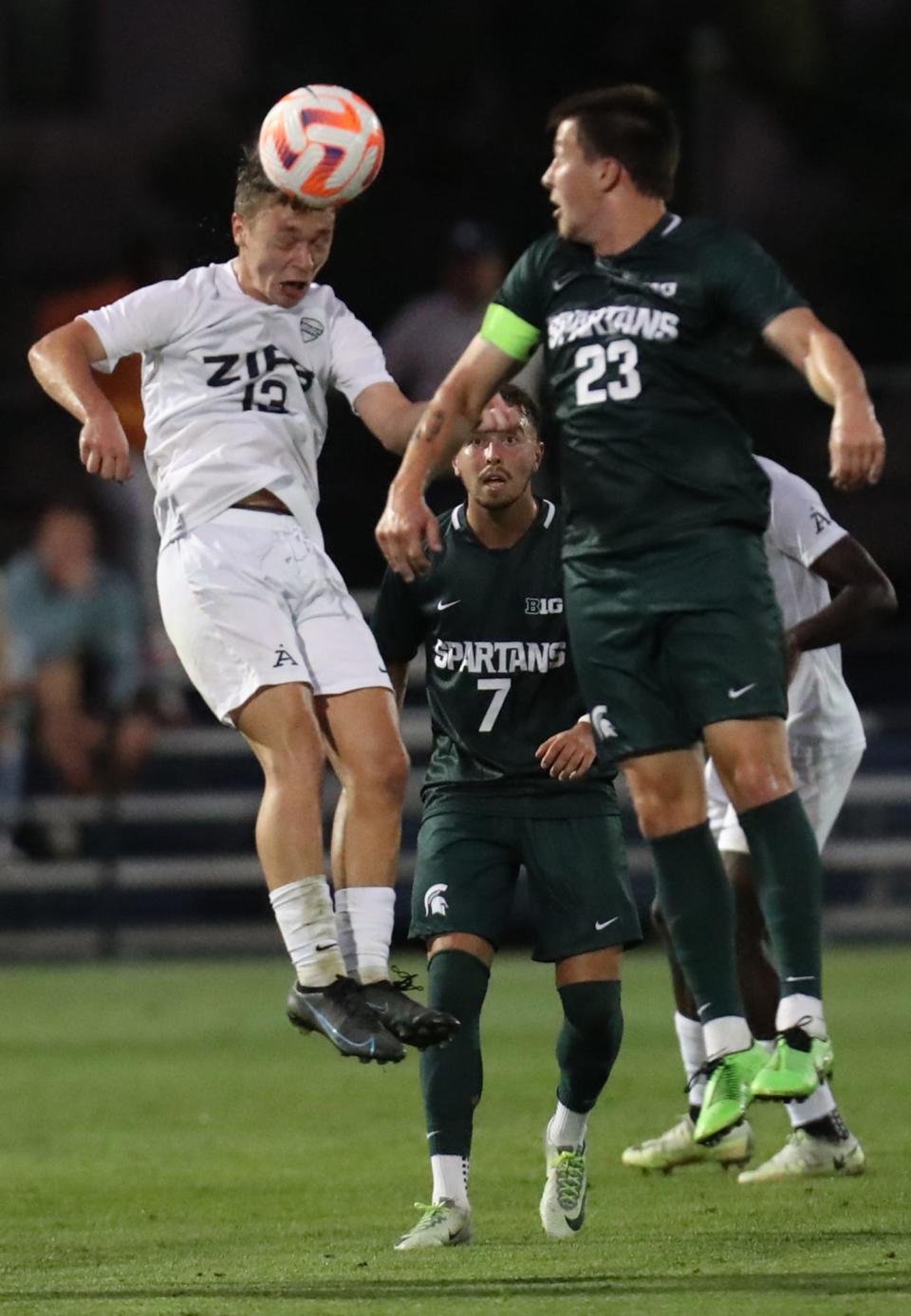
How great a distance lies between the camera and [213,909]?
56.5ft

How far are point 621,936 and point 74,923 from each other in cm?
976

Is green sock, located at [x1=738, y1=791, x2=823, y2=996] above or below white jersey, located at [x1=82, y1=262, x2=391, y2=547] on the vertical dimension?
below

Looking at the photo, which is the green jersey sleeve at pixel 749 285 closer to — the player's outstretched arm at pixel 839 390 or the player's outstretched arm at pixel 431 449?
the player's outstretched arm at pixel 839 390

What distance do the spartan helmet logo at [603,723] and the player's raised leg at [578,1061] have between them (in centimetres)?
85

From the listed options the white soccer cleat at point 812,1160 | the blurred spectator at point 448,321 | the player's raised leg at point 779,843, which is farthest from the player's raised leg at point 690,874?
the blurred spectator at point 448,321

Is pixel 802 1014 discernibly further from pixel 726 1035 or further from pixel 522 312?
pixel 522 312

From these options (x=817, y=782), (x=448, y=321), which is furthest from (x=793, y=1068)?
(x=448, y=321)

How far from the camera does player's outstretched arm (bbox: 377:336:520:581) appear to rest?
275 inches

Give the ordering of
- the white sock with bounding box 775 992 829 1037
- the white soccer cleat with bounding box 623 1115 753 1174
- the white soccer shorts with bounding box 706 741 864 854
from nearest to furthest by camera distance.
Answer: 1. the white sock with bounding box 775 992 829 1037
2. the white soccer cleat with bounding box 623 1115 753 1174
3. the white soccer shorts with bounding box 706 741 864 854

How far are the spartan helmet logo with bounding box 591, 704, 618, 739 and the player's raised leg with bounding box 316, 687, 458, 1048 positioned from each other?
0.65m

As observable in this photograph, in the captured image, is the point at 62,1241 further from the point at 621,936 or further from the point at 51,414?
the point at 51,414

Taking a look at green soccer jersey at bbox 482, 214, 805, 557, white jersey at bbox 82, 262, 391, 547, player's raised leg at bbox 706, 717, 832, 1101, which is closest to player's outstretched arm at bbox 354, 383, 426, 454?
white jersey at bbox 82, 262, 391, 547

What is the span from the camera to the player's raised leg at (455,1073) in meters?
7.37

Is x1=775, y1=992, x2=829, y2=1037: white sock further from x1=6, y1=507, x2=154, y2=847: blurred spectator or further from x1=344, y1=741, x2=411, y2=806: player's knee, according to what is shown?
x1=6, y1=507, x2=154, y2=847: blurred spectator
